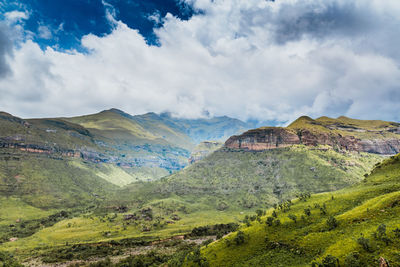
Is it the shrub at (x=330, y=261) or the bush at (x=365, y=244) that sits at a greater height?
the bush at (x=365, y=244)

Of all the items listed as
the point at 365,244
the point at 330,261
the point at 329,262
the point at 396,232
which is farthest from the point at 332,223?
the point at 329,262

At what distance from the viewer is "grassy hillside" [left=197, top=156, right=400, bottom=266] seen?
45031mm

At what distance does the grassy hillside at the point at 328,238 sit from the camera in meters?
45.0

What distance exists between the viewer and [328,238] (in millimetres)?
57500

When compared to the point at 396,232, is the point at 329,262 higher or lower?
lower

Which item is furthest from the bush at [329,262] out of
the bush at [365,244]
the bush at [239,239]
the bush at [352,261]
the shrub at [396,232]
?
the bush at [239,239]

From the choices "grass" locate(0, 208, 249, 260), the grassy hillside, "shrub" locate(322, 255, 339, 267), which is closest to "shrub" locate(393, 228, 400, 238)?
the grassy hillside

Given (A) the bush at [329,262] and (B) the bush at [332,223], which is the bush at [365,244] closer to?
(A) the bush at [329,262]

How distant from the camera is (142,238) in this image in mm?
162500

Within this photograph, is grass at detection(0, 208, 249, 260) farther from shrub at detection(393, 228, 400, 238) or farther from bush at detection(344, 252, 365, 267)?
shrub at detection(393, 228, 400, 238)

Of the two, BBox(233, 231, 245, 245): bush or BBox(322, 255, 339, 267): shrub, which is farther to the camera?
BBox(233, 231, 245, 245): bush

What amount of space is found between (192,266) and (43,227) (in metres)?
193

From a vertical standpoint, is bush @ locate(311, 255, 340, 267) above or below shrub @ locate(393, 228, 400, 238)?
below

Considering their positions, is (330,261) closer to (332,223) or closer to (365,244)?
(365,244)
